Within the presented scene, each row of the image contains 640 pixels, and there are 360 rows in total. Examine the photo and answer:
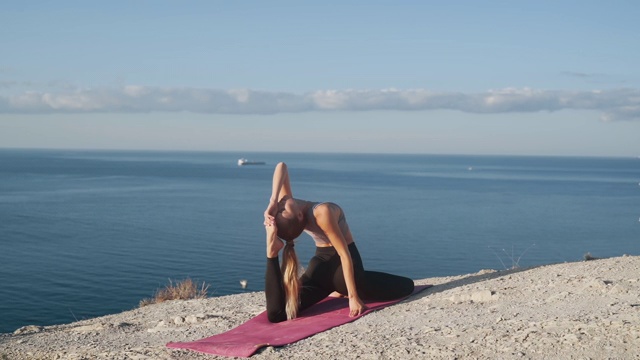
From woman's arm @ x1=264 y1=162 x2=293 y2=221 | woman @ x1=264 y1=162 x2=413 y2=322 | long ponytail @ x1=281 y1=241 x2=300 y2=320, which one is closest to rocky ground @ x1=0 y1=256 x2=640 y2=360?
woman @ x1=264 y1=162 x2=413 y2=322

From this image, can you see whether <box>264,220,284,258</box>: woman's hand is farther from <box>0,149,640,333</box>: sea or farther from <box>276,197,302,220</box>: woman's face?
<box>0,149,640,333</box>: sea

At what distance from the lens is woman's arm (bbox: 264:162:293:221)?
8.73m

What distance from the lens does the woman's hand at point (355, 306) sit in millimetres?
8742

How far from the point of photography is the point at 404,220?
4847 cm

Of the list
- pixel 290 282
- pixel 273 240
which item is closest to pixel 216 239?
pixel 290 282

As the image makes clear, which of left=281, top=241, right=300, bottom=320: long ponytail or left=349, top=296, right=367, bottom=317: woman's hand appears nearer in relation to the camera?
left=349, top=296, right=367, bottom=317: woman's hand

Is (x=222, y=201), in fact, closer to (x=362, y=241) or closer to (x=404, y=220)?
(x=404, y=220)

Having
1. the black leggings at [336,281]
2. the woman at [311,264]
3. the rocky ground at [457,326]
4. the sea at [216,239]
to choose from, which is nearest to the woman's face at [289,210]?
Answer: the woman at [311,264]

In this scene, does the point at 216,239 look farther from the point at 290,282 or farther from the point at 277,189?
the point at 277,189

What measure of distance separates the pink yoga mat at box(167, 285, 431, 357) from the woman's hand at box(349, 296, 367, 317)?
0.20ft

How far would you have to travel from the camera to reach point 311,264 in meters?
9.33

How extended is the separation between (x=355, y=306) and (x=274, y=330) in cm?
101

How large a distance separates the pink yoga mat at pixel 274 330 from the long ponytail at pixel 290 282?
0.14 meters

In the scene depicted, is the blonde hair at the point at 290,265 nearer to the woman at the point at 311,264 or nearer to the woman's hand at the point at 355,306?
the woman at the point at 311,264
